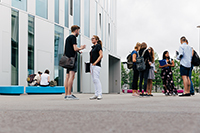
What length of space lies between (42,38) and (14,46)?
2526 millimetres

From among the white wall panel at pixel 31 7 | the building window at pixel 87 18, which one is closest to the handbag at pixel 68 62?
the white wall panel at pixel 31 7

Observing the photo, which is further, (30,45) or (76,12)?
(76,12)

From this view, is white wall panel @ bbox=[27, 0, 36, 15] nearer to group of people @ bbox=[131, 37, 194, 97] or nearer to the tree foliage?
group of people @ bbox=[131, 37, 194, 97]

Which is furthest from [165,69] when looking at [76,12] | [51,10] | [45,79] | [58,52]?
[76,12]

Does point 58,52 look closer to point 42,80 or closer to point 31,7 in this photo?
point 31,7

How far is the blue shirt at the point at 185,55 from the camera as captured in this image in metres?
9.98

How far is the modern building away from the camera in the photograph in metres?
17.1

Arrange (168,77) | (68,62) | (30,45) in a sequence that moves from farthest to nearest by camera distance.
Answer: (30,45), (168,77), (68,62)

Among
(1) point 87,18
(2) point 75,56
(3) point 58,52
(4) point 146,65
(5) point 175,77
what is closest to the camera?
(2) point 75,56

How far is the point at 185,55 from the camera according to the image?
33.1 feet

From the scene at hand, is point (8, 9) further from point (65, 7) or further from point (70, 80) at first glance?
point (70, 80)

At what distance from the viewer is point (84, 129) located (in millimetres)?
2703

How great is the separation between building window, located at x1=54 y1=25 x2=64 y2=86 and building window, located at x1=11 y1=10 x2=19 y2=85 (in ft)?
12.0

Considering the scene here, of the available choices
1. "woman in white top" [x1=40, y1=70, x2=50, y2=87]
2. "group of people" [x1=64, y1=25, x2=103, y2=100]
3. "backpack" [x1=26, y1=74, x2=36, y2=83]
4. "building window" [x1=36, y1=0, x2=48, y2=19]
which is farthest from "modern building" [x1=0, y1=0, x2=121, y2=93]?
"group of people" [x1=64, y1=25, x2=103, y2=100]
